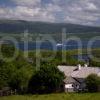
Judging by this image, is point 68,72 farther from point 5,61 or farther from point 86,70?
A: point 5,61

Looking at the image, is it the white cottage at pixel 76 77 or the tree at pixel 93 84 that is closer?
the tree at pixel 93 84

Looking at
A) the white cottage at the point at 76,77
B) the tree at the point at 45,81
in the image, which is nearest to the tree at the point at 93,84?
the white cottage at the point at 76,77

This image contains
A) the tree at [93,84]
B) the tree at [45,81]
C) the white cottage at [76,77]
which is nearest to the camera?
the tree at [93,84]

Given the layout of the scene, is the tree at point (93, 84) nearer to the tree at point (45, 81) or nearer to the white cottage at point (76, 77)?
the white cottage at point (76, 77)

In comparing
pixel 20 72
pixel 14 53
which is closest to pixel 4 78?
pixel 20 72

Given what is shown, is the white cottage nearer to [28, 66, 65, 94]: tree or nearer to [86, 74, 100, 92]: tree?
[86, 74, 100, 92]: tree

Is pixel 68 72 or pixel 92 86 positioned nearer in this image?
pixel 92 86

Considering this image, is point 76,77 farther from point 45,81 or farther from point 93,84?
point 45,81

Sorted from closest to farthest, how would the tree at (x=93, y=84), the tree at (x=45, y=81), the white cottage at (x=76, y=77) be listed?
the tree at (x=93, y=84)
the tree at (x=45, y=81)
the white cottage at (x=76, y=77)
